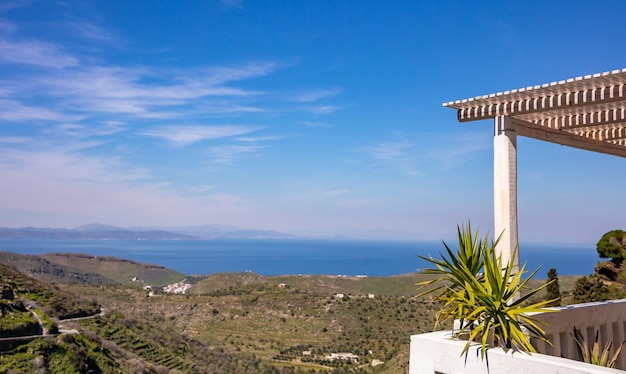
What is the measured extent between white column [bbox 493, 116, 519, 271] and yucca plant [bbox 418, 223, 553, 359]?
58 centimetres

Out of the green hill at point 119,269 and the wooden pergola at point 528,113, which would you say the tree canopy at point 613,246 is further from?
the green hill at point 119,269

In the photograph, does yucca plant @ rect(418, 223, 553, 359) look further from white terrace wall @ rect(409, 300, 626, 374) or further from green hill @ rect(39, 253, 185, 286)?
green hill @ rect(39, 253, 185, 286)

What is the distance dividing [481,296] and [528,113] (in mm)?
1737

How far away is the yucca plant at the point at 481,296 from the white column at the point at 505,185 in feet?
1.92

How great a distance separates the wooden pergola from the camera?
3.60 meters

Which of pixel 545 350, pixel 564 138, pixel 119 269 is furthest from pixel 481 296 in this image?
pixel 119 269

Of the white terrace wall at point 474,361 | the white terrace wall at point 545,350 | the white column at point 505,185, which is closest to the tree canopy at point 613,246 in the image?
the white terrace wall at point 545,350

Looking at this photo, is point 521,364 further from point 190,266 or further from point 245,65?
point 190,266

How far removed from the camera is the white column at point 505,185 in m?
3.83

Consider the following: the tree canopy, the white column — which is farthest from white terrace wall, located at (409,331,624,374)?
the tree canopy

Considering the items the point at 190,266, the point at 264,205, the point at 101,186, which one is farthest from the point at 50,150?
the point at 190,266

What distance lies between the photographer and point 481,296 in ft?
9.72

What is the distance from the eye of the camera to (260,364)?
2339 cm

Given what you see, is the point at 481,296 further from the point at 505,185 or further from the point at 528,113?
the point at 528,113
